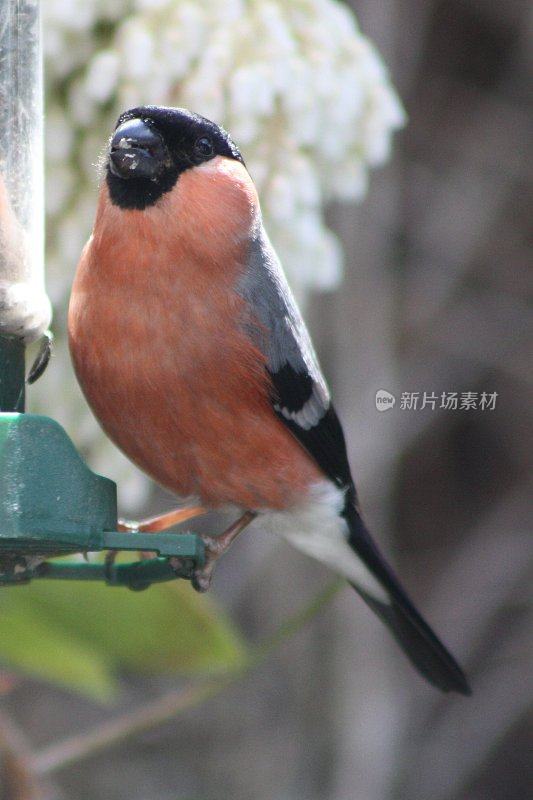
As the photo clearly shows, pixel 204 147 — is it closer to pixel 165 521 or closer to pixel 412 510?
pixel 165 521

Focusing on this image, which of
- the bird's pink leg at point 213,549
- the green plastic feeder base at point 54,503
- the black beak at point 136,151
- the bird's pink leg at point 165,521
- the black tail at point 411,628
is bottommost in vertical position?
the black tail at point 411,628

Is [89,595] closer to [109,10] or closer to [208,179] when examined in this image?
[208,179]

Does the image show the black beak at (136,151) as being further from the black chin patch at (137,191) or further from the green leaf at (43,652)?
the green leaf at (43,652)

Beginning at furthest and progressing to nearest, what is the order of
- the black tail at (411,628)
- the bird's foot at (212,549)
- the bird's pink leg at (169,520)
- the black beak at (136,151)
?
the black tail at (411,628) < the bird's pink leg at (169,520) < the bird's foot at (212,549) < the black beak at (136,151)

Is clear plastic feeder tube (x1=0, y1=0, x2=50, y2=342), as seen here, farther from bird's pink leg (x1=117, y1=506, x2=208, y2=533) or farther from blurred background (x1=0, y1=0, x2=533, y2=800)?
blurred background (x1=0, y1=0, x2=533, y2=800)

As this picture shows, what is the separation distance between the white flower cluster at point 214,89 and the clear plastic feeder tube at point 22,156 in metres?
0.12

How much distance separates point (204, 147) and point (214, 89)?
320mm

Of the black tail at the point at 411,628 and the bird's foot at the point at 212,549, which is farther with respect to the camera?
the black tail at the point at 411,628

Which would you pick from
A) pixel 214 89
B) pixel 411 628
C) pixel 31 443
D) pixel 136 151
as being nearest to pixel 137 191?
pixel 136 151

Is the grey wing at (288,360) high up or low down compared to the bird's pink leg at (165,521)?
up

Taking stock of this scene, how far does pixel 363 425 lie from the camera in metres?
5.18

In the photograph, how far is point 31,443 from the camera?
6.81ft

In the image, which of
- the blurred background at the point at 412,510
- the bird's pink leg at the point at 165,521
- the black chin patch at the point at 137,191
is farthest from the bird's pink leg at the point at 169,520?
the blurred background at the point at 412,510

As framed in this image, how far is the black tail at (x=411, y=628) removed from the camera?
3018mm
